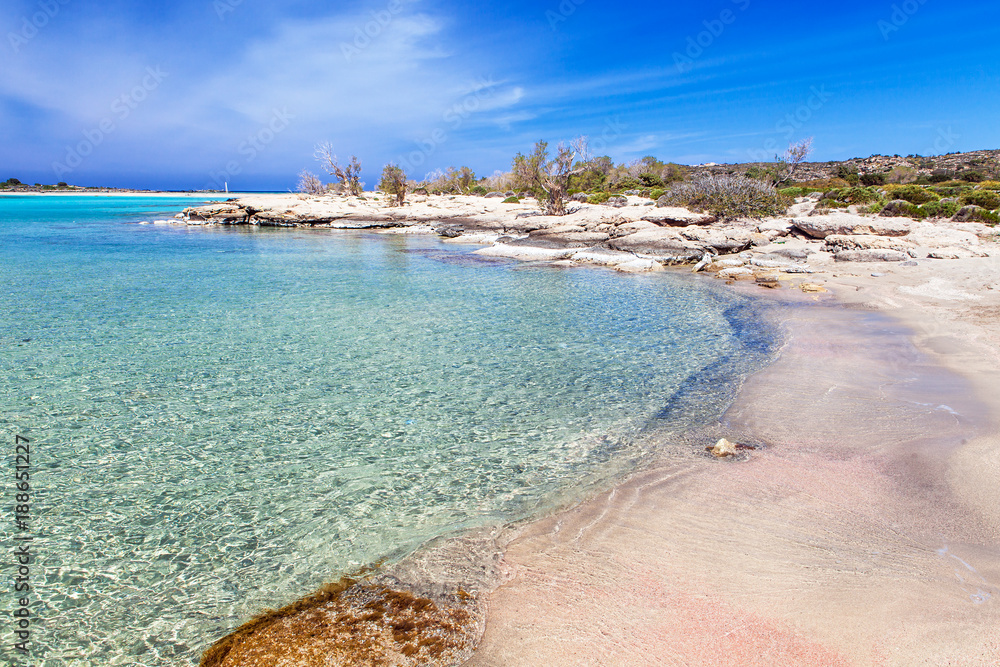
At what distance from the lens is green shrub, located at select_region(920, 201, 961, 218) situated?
83.9 feet

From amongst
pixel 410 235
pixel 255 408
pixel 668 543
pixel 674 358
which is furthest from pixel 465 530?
pixel 410 235

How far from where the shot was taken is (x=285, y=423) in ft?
20.3

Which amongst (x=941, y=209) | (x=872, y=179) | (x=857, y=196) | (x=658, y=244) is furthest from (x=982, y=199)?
(x=872, y=179)

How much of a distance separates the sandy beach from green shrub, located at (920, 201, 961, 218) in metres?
21.2

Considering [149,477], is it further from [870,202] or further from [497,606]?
[870,202]

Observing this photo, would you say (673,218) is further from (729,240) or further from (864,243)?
(864,243)

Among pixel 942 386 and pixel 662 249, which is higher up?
pixel 662 249

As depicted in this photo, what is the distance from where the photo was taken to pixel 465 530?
4.34 m

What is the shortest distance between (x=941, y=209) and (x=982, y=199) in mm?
3521

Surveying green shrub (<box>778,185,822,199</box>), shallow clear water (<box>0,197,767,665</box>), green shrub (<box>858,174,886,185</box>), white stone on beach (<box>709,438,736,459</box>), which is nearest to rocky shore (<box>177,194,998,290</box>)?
green shrub (<box>778,185,822,199</box>)

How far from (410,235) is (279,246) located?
9.57 m

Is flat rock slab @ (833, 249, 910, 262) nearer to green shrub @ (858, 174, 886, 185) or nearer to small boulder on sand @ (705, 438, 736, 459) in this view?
small boulder on sand @ (705, 438, 736, 459)

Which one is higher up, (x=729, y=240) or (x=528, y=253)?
(x=729, y=240)

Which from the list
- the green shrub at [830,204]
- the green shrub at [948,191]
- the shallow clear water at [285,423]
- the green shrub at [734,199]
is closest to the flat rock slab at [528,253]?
the shallow clear water at [285,423]
